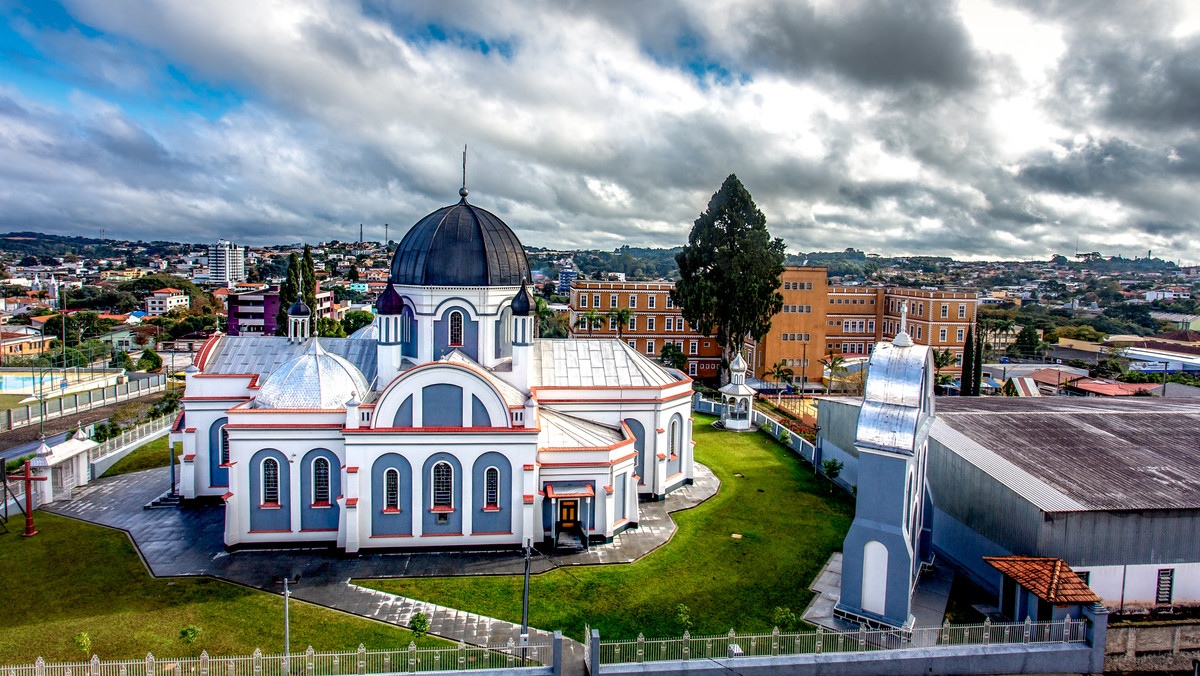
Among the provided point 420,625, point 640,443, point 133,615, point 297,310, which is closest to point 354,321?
point 297,310

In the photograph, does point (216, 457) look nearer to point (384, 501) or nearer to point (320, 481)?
point (320, 481)

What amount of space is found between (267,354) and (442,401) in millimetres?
10019

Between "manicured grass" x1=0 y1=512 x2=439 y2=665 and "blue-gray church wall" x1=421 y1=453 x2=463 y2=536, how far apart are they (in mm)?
4490

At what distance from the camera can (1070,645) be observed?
616 inches

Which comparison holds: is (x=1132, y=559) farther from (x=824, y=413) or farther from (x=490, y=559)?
(x=490, y=559)

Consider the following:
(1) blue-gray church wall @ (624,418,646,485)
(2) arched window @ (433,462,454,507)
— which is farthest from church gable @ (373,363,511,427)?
(1) blue-gray church wall @ (624,418,646,485)

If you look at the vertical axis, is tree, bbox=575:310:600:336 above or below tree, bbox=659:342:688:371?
above

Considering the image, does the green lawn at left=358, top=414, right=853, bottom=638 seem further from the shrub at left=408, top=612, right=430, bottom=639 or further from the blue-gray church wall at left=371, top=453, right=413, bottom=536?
the blue-gray church wall at left=371, top=453, right=413, bottom=536

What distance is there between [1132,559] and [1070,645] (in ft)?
14.0

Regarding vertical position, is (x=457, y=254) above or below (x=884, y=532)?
above

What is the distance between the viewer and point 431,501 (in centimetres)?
2142

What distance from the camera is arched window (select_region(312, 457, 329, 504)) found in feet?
71.3

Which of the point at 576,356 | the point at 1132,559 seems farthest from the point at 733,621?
the point at 576,356

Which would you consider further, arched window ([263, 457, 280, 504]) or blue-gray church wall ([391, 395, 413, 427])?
arched window ([263, 457, 280, 504])
